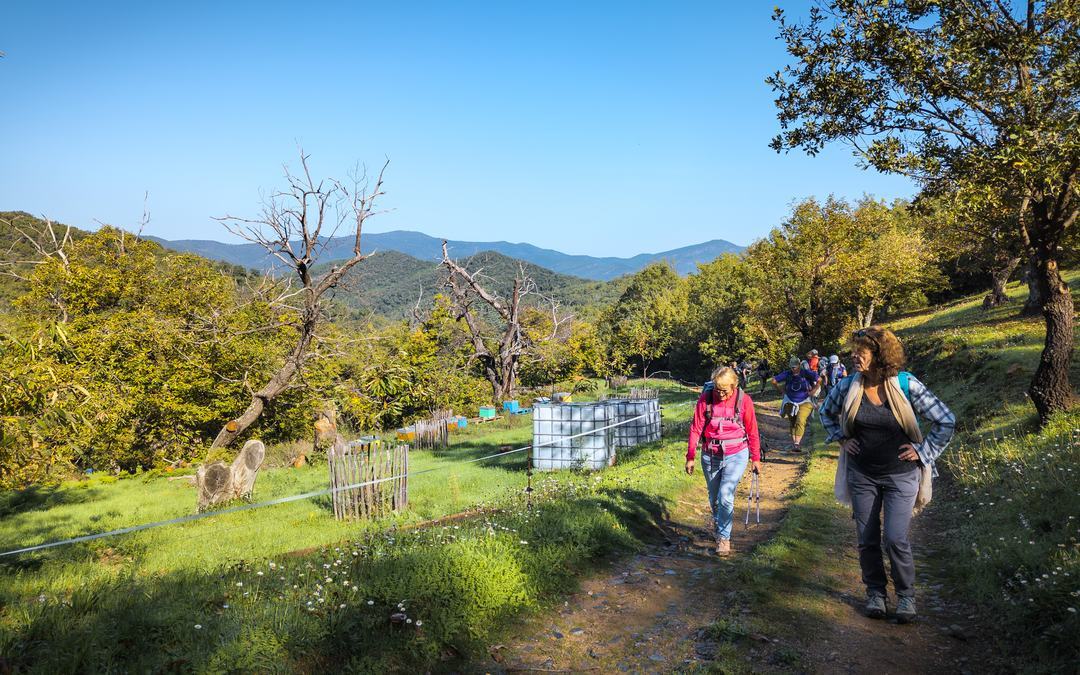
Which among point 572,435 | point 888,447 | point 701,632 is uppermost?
point 888,447

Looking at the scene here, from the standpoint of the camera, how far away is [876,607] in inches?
200

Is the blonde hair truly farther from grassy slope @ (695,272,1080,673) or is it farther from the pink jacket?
grassy slope @ (695,272,1080,673)

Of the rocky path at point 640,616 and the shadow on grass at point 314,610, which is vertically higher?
the shadow on grass at point 314,610

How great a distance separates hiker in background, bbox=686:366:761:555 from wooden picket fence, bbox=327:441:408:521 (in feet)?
19.2

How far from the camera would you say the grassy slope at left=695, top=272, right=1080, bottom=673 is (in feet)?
14.3

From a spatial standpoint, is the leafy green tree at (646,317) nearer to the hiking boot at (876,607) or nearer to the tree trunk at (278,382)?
the tree trunk at (278,382)

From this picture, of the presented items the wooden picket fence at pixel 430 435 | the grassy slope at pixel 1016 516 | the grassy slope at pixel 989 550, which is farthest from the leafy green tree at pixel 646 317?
the grassy slope at pixel 989 550

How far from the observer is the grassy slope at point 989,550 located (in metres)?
4.37

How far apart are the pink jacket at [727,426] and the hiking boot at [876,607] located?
212 centimetres

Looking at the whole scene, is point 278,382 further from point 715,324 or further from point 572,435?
point 715,324

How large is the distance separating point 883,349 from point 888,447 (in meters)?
0.76

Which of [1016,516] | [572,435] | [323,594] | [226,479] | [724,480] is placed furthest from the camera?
[572,435]

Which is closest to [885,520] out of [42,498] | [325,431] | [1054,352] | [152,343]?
[1054,352]

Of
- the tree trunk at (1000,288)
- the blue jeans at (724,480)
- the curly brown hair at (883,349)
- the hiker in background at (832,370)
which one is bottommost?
the blue jeans at (724,480)
